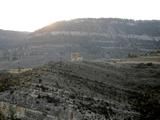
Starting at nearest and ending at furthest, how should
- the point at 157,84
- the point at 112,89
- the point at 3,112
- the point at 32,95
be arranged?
the point at 3,112
the point at 32,95
the point at 112,89
the point at 157,84

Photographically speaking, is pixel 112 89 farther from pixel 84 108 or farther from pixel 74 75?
pixel 84 108

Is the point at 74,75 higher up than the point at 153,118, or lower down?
higher up

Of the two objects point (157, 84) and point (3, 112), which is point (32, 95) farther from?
point (157, 84)

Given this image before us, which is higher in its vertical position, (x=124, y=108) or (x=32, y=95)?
(x=32, y=95)

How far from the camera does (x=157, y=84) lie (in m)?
43.5

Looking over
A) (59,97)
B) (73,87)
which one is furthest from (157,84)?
(59,97)

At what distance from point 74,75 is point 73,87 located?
15.1 feet

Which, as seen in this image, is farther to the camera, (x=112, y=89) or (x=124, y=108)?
(x=112, y=89)

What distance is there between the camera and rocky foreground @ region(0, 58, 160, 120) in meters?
27.5

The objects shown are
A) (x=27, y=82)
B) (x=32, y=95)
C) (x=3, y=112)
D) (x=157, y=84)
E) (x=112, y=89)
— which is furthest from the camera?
(x=157, y=84)

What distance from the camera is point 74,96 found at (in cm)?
3086

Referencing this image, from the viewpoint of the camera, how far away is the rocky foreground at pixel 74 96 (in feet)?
90.1

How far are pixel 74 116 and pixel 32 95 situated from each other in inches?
166

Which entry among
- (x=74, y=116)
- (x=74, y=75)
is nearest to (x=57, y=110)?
(x=74, y=116)
